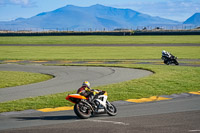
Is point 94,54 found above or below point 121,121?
below

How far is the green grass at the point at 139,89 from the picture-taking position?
17125 mm

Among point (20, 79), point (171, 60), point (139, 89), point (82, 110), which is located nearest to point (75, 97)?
point (82, 110)

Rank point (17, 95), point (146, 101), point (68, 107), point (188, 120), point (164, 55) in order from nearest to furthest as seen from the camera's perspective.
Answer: point (188, 120), point (68, 107), point (146, 101), point (17, 95), point (164, 55)

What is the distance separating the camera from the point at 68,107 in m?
16.8

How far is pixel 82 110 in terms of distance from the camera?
45.3 ft

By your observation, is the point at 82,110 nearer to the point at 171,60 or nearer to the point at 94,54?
the point at 171,60

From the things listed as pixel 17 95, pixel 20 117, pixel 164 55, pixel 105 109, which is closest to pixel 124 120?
pixel 105 109

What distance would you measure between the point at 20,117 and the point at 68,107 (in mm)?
2697

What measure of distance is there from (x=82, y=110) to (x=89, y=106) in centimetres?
29

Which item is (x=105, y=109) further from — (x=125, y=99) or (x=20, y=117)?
(x=125, y=99)

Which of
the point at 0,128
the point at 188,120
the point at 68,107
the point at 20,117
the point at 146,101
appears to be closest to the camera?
the point at 0,128

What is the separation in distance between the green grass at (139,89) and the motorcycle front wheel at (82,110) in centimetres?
344

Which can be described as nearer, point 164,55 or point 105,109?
point 105,109

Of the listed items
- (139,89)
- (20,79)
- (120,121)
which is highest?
(120,121)
